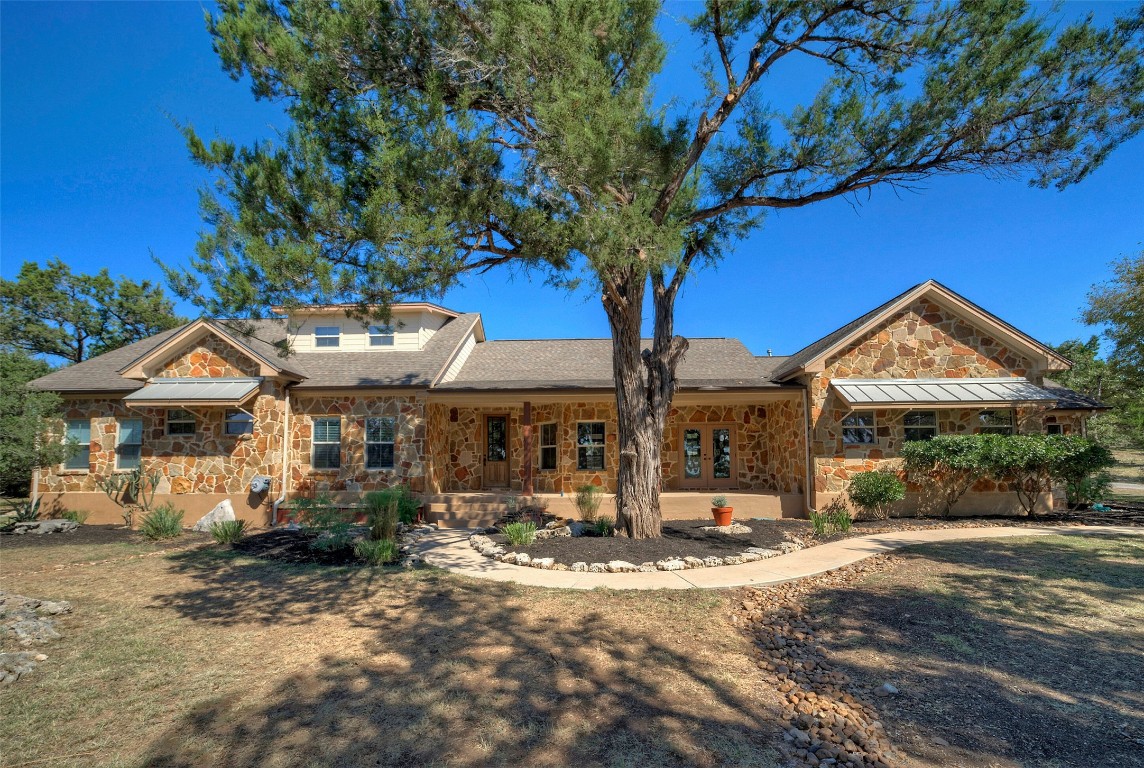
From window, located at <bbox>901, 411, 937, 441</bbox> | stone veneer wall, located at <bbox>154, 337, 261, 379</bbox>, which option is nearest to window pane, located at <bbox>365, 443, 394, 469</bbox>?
stone veneer wall, located at <bbox>154, 337, 261, 379</bbox>

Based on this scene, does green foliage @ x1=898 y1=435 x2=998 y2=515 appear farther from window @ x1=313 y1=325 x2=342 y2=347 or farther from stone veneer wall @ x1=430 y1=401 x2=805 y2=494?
window @ x1=313 y1=325 x2=342 y2=347

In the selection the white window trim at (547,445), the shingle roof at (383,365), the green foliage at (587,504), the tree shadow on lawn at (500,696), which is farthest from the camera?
the white window trim at (547,445)

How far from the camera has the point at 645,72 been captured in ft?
25.9

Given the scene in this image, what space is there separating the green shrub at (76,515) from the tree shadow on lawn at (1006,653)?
16108 millimetres

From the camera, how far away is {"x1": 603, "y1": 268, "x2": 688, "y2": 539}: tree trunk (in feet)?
30.0

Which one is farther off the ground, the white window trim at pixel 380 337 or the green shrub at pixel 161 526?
the white window trim at pixel 380 337

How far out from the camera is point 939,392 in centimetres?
1220

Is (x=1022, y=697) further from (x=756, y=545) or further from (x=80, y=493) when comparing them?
(x=80, y=493)

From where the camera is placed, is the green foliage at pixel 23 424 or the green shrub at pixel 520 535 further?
the green foliage at pixel 23 424

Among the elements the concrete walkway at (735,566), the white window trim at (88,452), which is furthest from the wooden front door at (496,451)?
the white window trim at (88,452)

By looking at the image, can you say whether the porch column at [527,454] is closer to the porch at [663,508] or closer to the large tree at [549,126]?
the porch at [663,508]

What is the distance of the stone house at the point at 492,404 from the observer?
12.5 metres

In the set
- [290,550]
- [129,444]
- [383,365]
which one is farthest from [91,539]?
[383,365]

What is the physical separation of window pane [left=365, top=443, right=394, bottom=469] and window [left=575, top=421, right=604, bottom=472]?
5045mm
